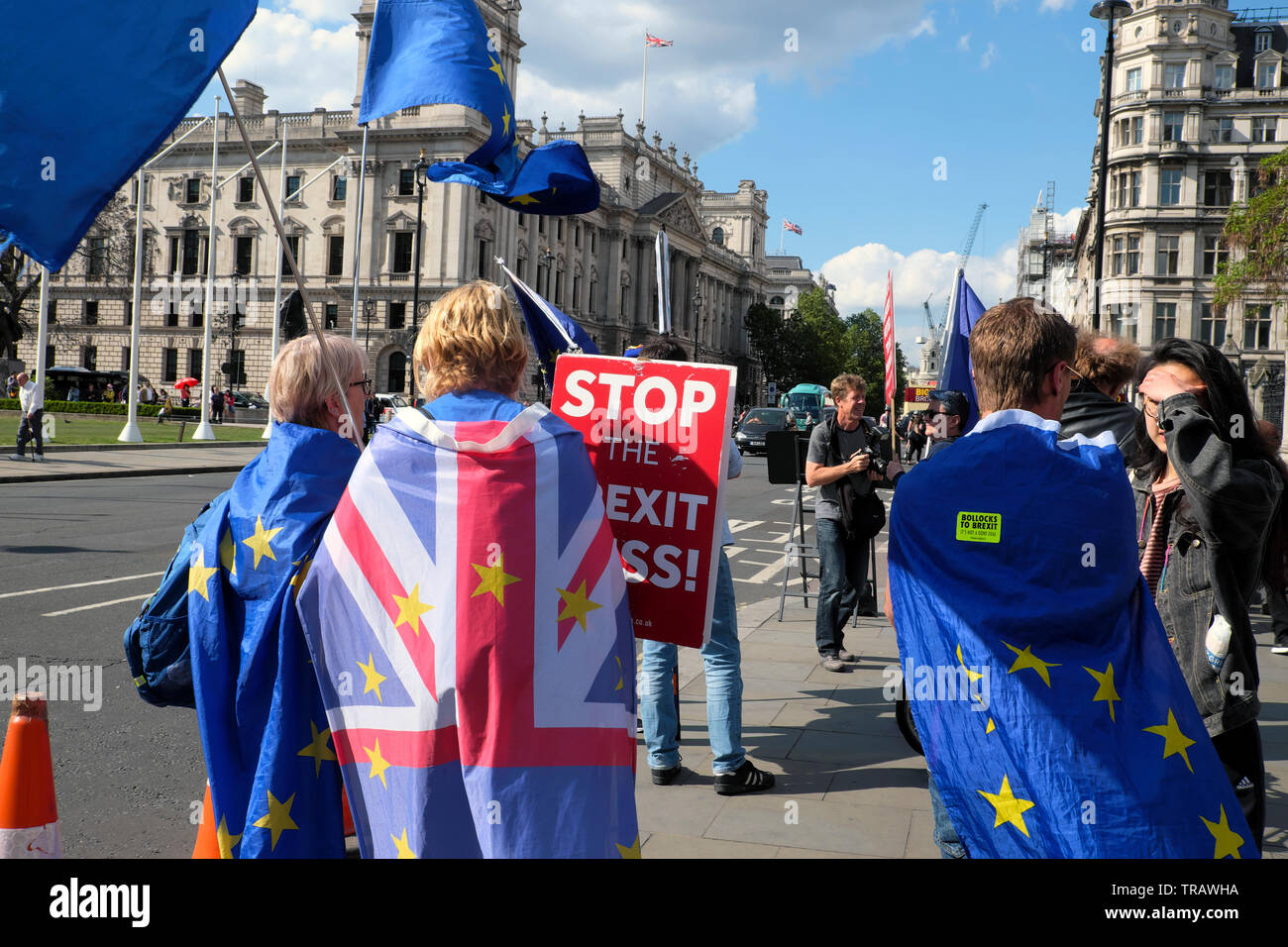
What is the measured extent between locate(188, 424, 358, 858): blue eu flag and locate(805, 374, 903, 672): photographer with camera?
15.4 ft

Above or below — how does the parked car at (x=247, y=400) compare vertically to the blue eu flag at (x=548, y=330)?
above

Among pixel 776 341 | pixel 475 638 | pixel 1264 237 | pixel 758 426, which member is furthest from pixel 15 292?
pixel 776 341

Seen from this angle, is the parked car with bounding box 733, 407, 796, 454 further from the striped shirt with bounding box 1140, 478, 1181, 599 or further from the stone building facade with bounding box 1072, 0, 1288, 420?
the striped shirt with bounding box 1140, 478, 1181, 599

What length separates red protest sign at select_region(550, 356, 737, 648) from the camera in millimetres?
3418

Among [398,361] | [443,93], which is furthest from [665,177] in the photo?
[443,93]

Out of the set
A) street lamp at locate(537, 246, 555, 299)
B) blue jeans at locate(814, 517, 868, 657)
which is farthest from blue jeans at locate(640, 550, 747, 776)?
street lamp at locate(537, 246, 555, 299)

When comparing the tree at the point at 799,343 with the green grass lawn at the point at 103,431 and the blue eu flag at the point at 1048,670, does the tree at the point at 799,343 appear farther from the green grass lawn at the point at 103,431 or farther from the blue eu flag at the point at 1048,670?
the blue eu flag at the point at 1048,670

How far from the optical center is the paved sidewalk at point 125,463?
1956cm

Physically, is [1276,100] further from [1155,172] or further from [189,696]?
[189,696]

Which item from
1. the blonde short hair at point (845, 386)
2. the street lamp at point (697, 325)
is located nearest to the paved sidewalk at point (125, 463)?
the blonde short hair at point (845, 386)

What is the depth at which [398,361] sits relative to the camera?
6272 centimetres

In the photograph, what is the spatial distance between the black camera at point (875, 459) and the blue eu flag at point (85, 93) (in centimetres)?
524

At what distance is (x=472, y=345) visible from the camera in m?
2.69
